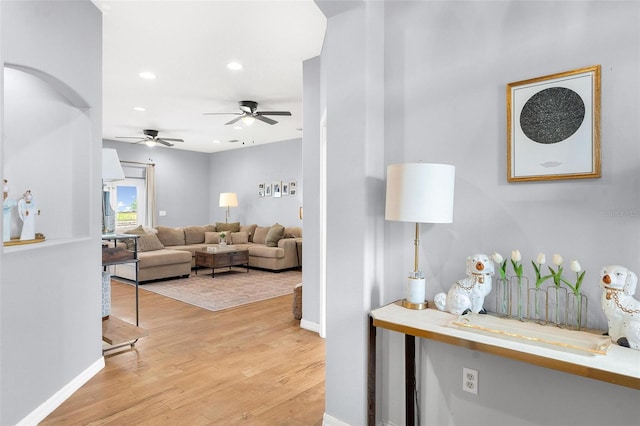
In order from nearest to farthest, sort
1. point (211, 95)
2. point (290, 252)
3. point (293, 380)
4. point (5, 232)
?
point (5, 232)
point (293, 380)
point (211, 95)
point (290, 252)

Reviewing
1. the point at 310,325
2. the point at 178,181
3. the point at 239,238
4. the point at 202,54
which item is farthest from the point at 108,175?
the point at 178,181

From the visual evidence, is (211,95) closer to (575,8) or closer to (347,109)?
(347,109)

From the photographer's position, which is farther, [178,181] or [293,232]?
[178,181]

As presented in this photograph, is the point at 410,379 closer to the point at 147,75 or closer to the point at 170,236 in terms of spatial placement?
the point at 147,75

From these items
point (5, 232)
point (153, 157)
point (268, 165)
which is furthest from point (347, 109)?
point (153, 157)

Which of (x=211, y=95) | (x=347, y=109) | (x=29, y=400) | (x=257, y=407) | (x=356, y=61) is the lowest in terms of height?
(x=257, y=407)

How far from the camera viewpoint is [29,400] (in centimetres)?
212

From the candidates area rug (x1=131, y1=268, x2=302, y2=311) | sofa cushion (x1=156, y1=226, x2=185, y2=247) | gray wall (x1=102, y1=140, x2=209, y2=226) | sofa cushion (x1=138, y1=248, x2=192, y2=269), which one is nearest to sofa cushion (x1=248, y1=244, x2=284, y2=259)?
area rug (x1=131, y1=268, x2=302, y2=311)

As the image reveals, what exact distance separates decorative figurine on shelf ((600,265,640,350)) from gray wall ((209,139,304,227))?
6980 mm

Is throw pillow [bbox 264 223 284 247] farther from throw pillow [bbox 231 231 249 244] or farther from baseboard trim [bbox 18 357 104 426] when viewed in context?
baseboard trim [bbox 18 357 104 426]

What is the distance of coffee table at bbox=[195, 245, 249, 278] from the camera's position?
667 cm

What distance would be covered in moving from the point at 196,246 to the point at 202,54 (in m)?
4.79

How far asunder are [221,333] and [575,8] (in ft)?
11.9

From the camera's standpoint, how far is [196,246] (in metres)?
7.75
